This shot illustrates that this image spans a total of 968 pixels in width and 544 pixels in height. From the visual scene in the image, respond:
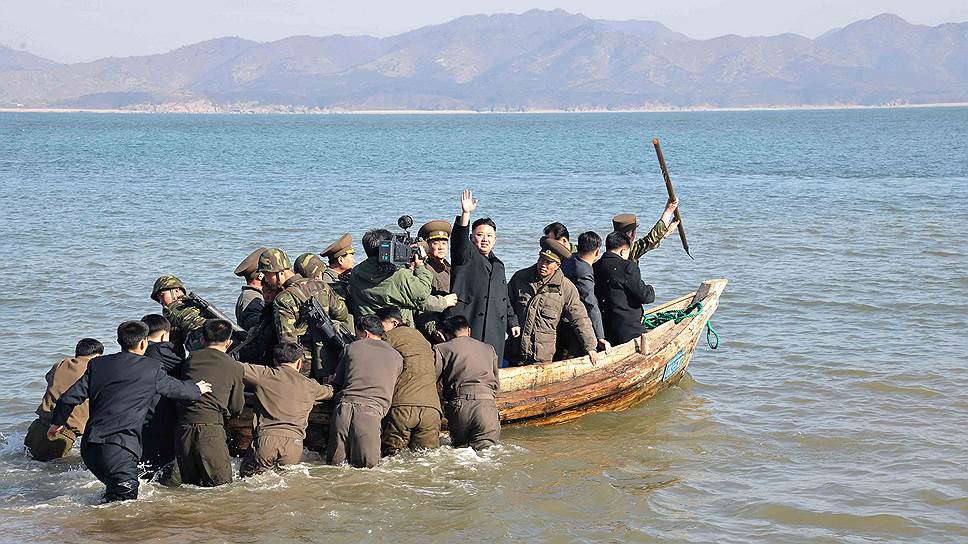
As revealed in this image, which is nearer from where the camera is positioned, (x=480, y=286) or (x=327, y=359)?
(x=327, y=359)

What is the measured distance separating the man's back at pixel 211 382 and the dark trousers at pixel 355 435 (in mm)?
888

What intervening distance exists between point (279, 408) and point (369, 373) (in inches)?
29.7

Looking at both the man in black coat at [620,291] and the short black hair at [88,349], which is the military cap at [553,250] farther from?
the short black hair at [88,349]

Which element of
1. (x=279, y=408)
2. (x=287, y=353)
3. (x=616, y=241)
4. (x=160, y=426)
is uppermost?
(x=616, y=241)

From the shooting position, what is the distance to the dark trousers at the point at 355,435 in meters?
8.84

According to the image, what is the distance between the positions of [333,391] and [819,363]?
6.69 metres

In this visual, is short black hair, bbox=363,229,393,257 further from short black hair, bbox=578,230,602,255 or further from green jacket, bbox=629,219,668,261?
green jacket, bbox=629,219,668,261

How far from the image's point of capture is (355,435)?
350 inches

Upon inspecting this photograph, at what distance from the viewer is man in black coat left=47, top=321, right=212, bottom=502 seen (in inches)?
313

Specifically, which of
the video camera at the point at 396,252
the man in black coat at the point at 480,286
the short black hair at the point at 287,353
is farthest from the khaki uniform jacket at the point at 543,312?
the short black hair at the point at 287,353

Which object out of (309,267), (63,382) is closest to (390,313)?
(309,267)

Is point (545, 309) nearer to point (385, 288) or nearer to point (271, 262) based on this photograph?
point (385, 288)

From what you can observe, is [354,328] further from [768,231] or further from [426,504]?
[768,231]

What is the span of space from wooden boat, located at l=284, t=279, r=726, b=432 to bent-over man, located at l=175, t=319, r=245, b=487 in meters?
0.92
